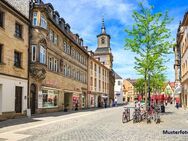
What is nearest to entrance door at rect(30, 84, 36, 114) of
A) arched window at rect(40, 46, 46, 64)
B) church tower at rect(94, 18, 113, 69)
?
arched window at rect(40, 46, 46, 64)

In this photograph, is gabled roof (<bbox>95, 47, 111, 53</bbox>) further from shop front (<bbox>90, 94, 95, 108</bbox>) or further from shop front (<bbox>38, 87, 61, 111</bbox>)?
shop front (<bbox>38, 87, 61, 111</bbox>)

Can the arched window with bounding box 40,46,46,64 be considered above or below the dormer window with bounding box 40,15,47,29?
below

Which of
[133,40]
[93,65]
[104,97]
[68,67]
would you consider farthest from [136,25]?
[104,97]

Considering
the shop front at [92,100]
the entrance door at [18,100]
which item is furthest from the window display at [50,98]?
the shop front at [92,100]

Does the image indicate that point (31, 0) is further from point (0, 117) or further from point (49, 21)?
point (0, 117)

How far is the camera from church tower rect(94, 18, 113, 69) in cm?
9200

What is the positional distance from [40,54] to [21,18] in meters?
5.01

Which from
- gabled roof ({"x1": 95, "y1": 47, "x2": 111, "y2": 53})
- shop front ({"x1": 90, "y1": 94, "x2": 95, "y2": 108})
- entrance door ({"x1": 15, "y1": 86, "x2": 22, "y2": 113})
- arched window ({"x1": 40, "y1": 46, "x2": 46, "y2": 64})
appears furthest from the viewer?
gabled roof ({"x1": 95, "y1": 47, "x2": 111, "y2": 53})

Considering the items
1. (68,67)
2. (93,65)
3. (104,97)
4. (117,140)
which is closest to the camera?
(117,140)

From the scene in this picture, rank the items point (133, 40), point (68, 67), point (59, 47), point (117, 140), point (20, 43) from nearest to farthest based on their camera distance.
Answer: point (117, 140) < point (20, 43) < point (133, 40) < point (59, 47) < point (68, 67)

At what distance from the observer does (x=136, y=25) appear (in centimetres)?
3041

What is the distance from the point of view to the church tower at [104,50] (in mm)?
92000

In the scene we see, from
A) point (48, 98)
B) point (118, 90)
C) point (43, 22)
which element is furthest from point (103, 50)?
point (43, 22)

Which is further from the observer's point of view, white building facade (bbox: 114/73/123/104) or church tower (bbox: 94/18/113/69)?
white building facade (bbox: 114/73/123/104)
